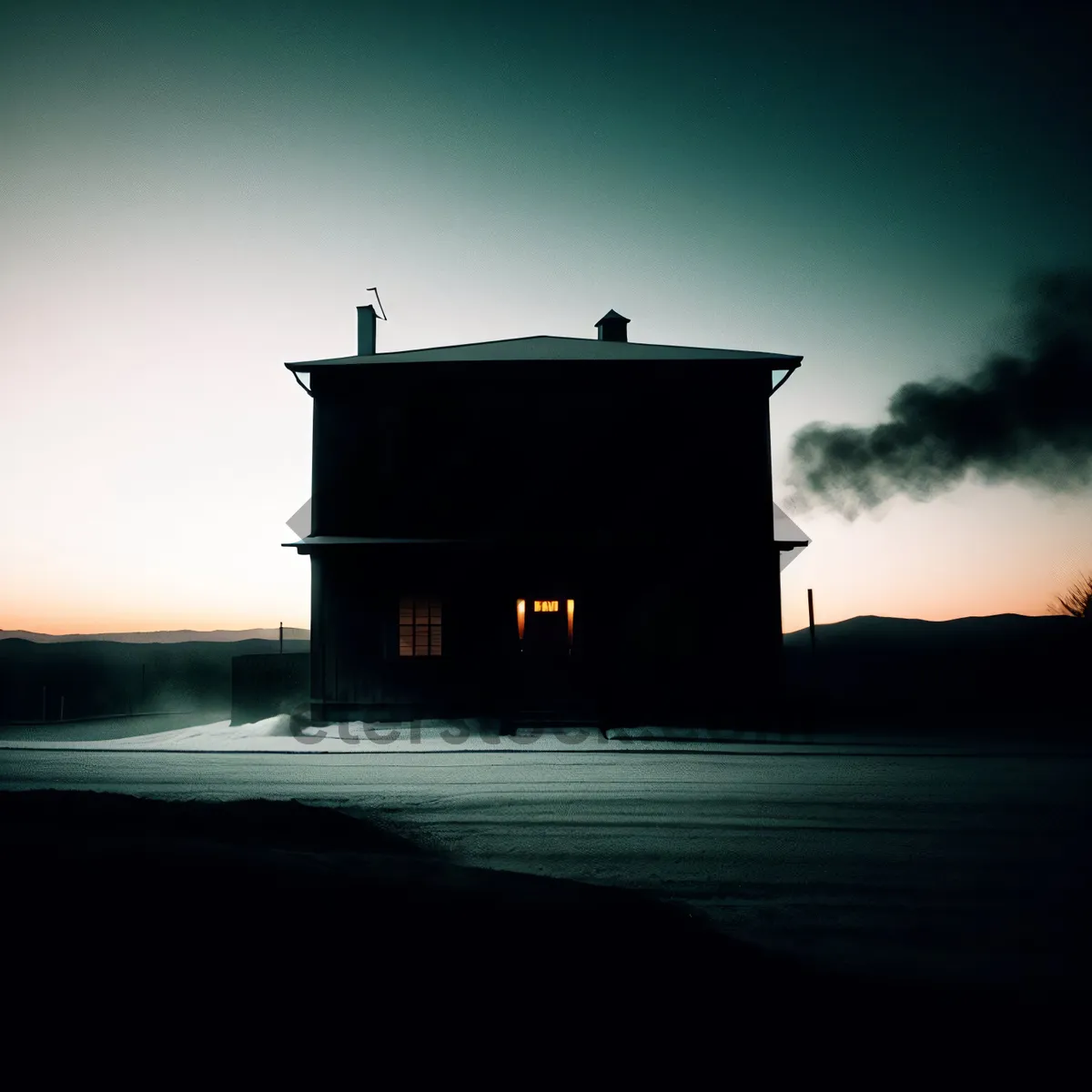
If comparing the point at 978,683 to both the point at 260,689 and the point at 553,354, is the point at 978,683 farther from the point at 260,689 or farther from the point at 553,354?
the point at 260,689

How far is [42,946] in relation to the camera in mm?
3568

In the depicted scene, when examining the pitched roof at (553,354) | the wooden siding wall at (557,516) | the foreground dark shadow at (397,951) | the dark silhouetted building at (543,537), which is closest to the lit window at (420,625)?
the dark silhouetted building at (543,537)

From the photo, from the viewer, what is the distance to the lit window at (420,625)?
638 inches

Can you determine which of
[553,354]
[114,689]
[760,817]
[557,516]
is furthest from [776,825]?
[114,689]

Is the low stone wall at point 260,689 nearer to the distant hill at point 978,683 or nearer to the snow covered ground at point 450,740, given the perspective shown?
the snow covered ground at point 450,740

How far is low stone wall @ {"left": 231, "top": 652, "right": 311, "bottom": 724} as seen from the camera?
1736 cm

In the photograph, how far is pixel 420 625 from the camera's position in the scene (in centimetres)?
1625

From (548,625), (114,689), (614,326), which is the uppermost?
(614,326)

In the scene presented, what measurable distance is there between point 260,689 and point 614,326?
12773 mm

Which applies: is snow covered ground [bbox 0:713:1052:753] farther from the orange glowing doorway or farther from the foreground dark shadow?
the foreground dark shadow

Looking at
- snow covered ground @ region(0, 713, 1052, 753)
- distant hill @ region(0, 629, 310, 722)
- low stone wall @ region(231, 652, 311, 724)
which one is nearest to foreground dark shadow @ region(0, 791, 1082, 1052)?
snow covered ground @ region(0, 713, 1052, 753)

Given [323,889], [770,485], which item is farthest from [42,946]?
[770,485]

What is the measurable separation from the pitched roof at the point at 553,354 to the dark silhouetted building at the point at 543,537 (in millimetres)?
120

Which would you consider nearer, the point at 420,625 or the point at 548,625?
the point at 420,625
